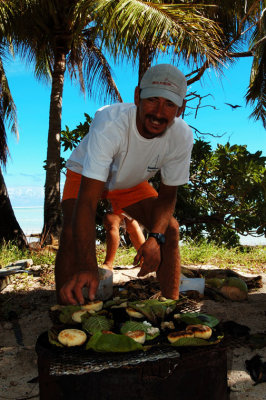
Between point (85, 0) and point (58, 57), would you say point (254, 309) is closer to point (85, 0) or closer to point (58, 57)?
point (85, 0)

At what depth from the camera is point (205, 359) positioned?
157 centimetres

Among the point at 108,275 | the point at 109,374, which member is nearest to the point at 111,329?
the point at 109,374

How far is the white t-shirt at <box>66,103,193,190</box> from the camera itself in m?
2.31

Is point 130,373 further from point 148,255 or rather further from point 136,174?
point 136,174

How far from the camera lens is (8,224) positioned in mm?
7266

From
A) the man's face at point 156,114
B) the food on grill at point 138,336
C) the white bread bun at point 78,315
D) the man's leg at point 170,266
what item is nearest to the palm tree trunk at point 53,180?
the man's leg at point 170,266

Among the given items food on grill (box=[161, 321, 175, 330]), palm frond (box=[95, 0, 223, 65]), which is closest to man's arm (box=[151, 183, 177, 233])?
food on grill (box=[161, 321, 175, 330])

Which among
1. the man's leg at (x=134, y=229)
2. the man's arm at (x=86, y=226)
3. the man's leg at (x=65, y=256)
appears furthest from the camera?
the man's leg at (x=134, y=229)

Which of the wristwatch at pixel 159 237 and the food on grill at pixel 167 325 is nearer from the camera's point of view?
the food on grill at pixel 167 325

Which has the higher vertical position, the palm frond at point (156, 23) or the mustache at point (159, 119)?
the palm frond at point (156, 23)

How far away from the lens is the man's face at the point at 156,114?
7.71ft

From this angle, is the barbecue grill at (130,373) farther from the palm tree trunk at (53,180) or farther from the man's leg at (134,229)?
the palm tree trunk at (53,180)

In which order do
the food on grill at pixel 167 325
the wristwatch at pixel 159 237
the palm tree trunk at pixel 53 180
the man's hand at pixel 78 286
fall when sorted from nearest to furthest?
the food on grill at pixel 167 325 < the man's hand at pixel 78 286 < the wristwatch at pixel 159 237 < the palm tree trunk at pixel 53 180

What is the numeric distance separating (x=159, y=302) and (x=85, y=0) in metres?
6.53
